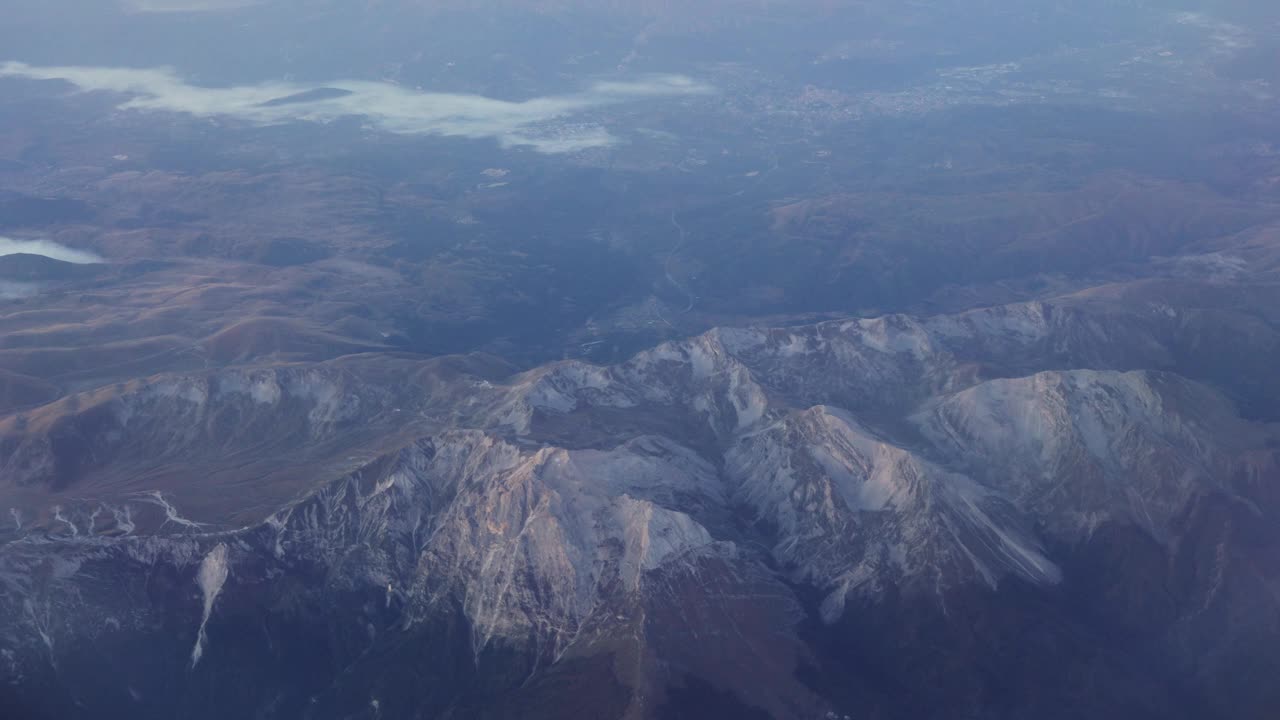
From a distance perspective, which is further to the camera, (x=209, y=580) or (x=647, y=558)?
(x=209, y=580)

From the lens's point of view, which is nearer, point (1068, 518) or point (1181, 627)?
point (1181, 627)

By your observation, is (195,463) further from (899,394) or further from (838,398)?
(899,394)

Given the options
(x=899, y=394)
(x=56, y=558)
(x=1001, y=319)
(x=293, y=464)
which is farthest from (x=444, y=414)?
(x=1001, y=319)

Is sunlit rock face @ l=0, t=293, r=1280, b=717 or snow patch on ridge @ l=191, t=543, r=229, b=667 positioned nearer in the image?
sunlit rock face @ l=0, t=293, r=1280, b=717

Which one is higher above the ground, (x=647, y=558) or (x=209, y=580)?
(x=647, y=558)

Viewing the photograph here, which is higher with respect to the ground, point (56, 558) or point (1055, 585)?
point (56, 558)

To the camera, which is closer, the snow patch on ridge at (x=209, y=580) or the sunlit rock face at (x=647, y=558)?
the sunlit rock face at (x=647, y=558)

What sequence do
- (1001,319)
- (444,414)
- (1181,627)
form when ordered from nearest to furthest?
(1181,627) → (444,414) → (1001,319)

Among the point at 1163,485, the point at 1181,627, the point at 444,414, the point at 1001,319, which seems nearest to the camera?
the point at 1181,627
